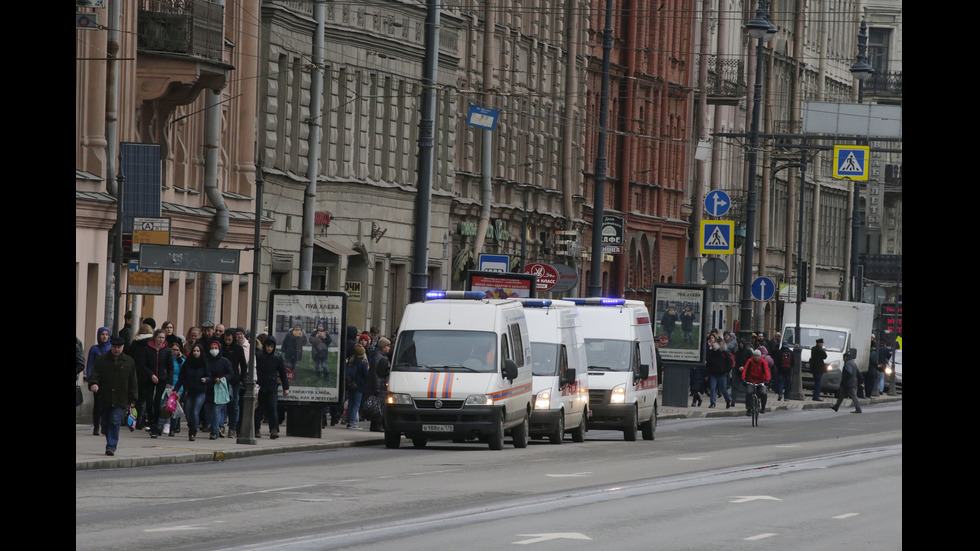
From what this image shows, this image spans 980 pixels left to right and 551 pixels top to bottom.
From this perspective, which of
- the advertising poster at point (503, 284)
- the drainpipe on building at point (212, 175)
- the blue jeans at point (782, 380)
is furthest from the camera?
the blue jeans at point (782, 380)

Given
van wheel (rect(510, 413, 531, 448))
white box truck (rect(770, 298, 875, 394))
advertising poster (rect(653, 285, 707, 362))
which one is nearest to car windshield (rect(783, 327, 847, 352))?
white box truck (rect(770, 298, 875, 394))

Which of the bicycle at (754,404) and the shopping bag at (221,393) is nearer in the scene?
the shopping bag at (221,393)

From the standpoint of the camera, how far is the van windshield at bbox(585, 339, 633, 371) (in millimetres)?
35750

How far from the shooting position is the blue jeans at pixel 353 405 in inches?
1393

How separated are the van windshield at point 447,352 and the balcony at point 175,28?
A: 31.3 feet

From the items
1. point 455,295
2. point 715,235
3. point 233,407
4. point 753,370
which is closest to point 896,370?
point 715,235

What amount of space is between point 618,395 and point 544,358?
2.33 metres

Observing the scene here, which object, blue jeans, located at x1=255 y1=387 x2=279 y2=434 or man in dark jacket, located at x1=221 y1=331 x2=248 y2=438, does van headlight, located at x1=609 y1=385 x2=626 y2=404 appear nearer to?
blue jeans, located at x1=255 y1=387 x2=279 y2=434

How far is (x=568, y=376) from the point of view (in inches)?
1307

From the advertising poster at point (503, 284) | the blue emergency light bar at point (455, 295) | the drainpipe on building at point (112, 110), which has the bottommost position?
the blue emergency light bar at point (455, 295)

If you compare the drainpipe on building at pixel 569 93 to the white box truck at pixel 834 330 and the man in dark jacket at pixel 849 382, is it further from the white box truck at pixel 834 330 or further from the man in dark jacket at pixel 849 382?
the man in dark jacket at pixel 849 382

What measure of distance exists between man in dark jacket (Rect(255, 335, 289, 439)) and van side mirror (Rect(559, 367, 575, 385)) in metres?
4.58

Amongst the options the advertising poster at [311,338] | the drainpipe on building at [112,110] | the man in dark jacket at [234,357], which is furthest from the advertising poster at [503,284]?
the man in dark jacket at [234,357]

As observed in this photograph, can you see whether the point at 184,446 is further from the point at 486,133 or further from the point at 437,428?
the point at 486,133
